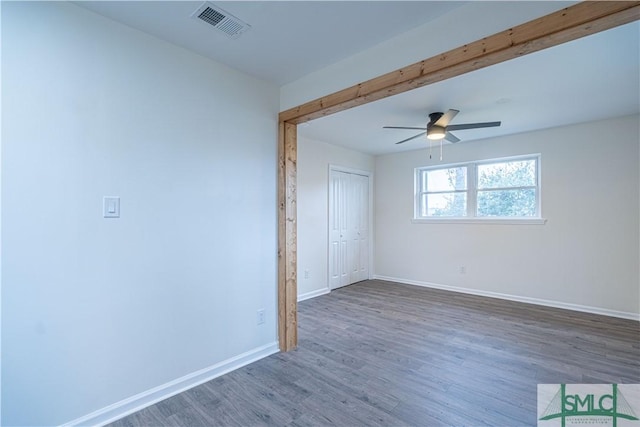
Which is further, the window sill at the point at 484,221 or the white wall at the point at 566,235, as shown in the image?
the window sill at the point at 484,221

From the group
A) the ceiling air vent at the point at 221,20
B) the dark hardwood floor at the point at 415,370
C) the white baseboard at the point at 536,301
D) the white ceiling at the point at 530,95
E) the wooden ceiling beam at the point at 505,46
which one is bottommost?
the dark hardwood floor at the point at 415,370

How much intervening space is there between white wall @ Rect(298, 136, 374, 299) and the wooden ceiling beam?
2.21 meters

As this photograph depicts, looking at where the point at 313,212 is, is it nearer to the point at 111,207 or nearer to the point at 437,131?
the point at 437,131

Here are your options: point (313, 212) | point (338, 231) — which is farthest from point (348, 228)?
point (313, 212)

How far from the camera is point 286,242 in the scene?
2.80 metres

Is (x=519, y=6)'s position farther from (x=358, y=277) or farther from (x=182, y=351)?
(x=358, y=277)

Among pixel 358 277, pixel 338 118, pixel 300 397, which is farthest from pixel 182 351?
pixel 358 277

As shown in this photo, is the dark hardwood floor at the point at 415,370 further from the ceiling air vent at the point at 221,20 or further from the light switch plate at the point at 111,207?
the ceiling air vent at the point at 221,20

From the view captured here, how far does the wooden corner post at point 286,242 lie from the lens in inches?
109

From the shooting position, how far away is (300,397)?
6.73 ft

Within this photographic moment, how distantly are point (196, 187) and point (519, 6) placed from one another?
2307 millimetres

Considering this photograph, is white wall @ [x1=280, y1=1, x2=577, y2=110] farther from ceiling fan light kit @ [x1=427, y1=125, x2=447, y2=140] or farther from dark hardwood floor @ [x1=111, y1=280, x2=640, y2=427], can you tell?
dark hardwood floor @ [x1=111, y1=280, x2=640, y2=427]

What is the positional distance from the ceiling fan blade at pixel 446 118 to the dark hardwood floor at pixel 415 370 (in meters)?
2.31

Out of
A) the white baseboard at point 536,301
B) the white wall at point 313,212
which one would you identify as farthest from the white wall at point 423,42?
the white baseboard at point 536,301
